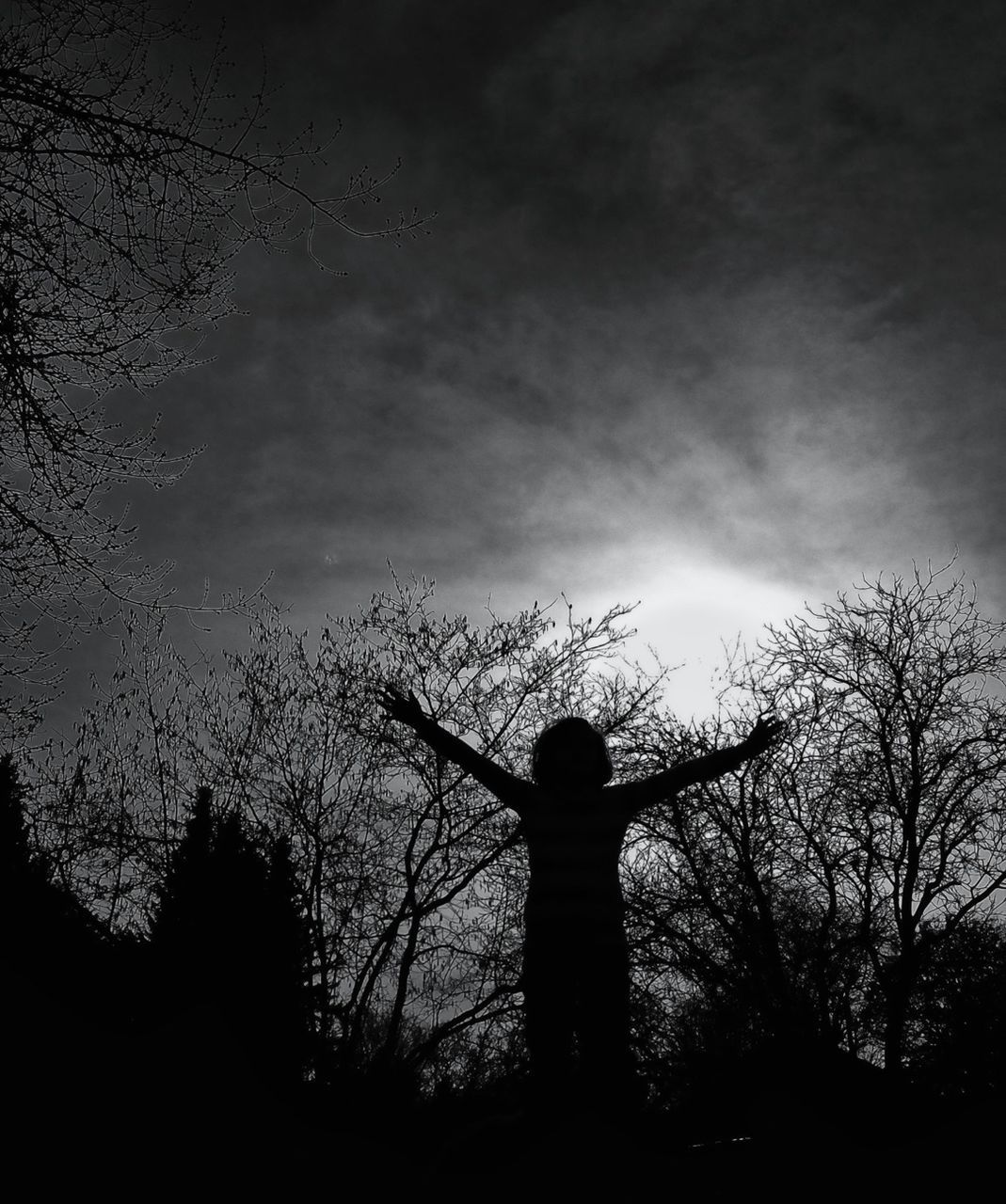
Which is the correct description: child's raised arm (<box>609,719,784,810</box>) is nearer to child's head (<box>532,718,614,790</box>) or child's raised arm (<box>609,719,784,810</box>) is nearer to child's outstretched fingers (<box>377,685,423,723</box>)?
child's head (<box>532,718,614,790</box>)

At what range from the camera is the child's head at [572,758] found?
3.54 meters

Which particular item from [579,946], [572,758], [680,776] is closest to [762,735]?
[680,776]

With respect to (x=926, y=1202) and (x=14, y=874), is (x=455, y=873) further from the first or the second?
(x=926, y=1202)

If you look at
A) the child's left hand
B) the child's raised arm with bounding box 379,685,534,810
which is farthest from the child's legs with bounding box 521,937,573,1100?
the child's left hand

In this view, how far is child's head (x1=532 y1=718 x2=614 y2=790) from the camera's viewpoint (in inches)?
139

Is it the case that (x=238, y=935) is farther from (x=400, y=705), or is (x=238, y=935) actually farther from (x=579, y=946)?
(x=579, y=946)

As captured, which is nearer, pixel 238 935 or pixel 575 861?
pixel 575 861

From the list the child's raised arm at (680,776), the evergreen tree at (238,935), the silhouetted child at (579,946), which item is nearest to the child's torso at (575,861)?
the silhouetted child at (579,946)

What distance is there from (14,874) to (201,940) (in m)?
4.73

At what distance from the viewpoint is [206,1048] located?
3.46 meters

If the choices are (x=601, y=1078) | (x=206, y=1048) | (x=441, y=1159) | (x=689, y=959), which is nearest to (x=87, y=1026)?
(x=206, y=1048)

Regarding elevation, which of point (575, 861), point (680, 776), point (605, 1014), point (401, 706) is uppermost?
point (401, 706)

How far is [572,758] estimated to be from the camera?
3.54 m

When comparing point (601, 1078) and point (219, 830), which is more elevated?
point (219, 830)
